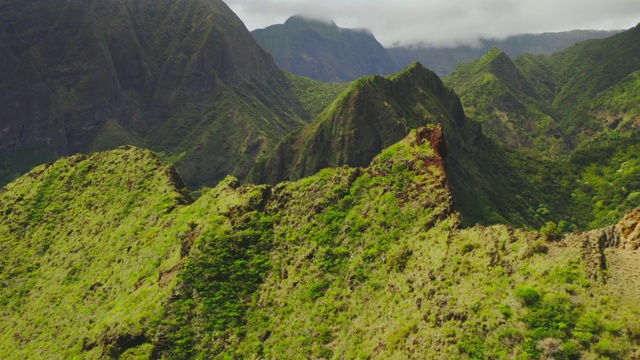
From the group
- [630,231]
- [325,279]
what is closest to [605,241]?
[630,231]

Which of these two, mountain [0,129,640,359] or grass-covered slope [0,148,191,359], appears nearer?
mountain [0,129,640,359]

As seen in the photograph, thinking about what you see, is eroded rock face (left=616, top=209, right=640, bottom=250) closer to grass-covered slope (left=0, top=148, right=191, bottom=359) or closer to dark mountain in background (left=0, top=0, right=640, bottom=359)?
dark mountain in background (left=0, top=0, right=640, bottom=359)

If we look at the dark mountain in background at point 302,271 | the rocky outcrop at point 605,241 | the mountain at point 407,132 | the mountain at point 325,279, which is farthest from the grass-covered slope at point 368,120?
the rocky outcrop at point 605,241

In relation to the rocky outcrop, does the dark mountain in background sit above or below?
below

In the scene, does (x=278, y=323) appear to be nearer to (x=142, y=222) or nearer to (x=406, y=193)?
(x=406, y=193)

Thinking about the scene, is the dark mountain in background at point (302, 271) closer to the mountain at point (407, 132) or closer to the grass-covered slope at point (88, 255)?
the grass-covered slope at point (88, 255)

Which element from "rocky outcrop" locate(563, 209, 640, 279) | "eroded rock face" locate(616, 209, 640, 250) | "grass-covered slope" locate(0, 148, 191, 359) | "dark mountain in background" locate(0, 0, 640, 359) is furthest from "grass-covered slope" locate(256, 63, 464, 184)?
"rocky outcrop" locate(563, 209, 640, 279)

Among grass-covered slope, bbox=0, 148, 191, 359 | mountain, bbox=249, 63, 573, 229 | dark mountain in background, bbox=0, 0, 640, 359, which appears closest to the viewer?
dark mountain in background, bbox=0, 0, 640, 359
